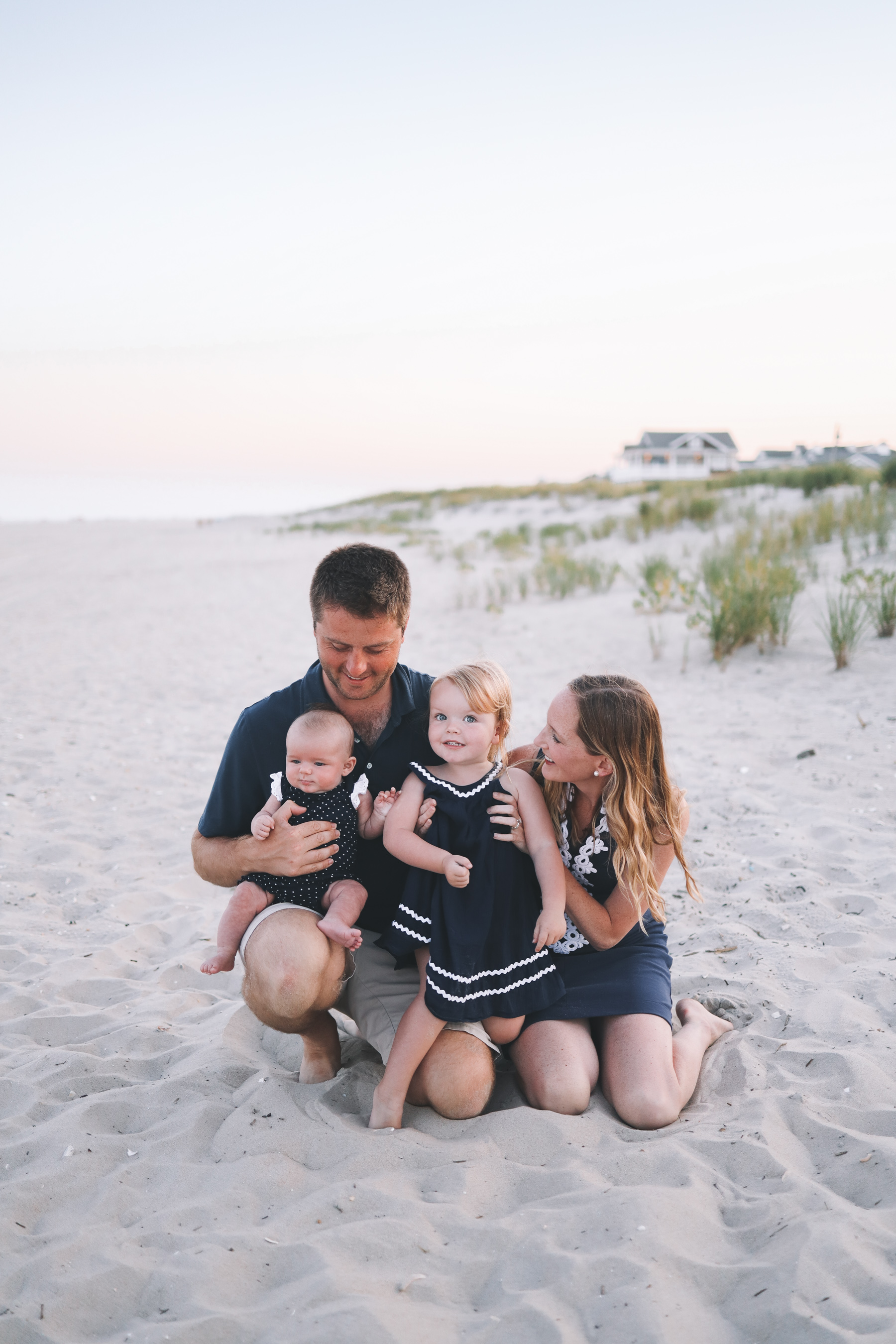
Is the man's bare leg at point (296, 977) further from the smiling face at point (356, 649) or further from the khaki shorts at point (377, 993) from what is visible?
the smiling face at point (356, 649)

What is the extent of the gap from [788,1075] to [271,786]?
5.86 feet

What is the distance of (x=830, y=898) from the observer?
3.92 meters

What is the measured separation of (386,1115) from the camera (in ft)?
8.58

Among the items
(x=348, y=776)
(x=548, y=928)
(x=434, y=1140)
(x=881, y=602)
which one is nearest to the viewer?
(x=434, y=1140)

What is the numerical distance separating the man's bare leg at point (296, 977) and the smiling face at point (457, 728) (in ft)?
2.13

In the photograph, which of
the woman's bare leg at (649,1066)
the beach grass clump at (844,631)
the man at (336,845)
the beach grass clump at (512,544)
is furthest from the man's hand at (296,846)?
the beach grass clump at (512,544)

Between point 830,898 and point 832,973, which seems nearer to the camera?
point 832,973

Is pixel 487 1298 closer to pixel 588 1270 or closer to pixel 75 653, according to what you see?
pixel 588 1270

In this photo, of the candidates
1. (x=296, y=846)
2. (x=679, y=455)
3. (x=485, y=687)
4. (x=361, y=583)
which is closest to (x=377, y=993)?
(x=296, y=846)

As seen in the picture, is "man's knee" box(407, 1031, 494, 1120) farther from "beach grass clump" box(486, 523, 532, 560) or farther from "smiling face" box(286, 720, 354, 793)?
"beach grass clump" box(486, 523, 532, 560)

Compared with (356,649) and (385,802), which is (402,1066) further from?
(356,649)

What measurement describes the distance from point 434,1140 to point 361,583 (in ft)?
5.22

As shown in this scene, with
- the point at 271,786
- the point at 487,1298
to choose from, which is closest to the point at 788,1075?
the point at 487,1298

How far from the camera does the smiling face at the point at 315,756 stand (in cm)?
281
